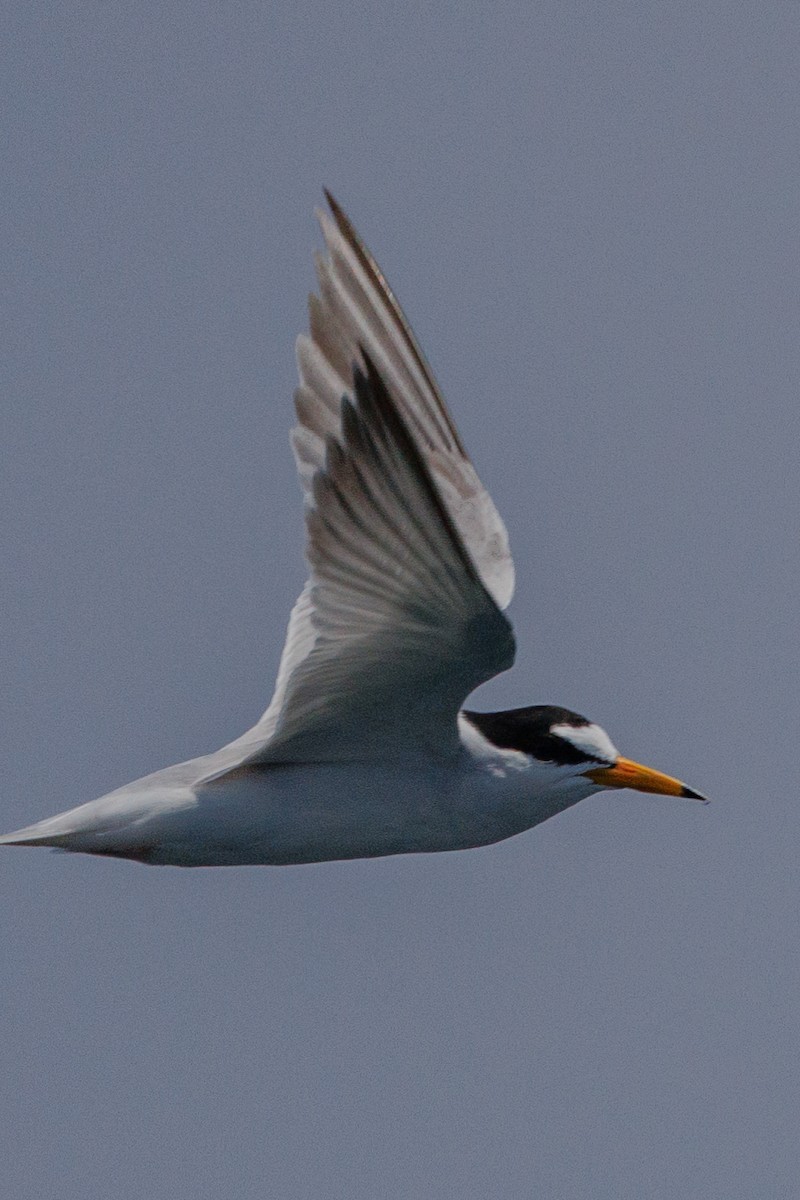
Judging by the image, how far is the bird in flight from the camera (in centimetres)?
781

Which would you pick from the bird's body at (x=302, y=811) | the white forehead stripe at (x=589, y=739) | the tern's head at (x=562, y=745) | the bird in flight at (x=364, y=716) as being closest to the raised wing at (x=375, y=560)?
the bird in flight at (x=364, y=716)

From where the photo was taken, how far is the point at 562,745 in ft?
30.4

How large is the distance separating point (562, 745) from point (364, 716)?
41.4 inches

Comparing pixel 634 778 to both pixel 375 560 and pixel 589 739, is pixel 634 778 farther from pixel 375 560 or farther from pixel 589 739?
pixel 375 560

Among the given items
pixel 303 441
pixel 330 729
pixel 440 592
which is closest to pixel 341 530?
pixel 440 592

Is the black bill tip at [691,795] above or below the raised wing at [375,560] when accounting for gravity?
below

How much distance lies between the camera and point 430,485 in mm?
7273

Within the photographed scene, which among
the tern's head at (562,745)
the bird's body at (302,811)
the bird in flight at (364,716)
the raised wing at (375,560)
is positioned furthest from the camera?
the tern's head at (562,745)

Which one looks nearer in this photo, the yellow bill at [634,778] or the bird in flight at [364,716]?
the bird in flight at [364,716]

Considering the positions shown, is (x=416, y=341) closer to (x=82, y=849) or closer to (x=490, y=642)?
(x=490, y=642)

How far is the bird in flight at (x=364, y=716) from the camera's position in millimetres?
7812

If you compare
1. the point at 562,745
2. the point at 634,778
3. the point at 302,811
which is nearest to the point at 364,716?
Result: the point at 302,811

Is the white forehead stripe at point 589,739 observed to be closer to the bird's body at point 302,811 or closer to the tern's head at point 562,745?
the tern's head at point 562,745

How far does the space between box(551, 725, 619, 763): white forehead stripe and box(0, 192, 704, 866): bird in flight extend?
0.4 inches
